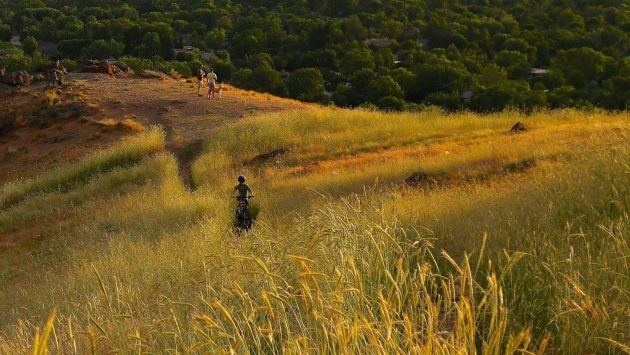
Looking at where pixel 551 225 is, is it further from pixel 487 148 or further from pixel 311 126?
pixel 311 126

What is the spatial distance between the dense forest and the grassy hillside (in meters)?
20.9

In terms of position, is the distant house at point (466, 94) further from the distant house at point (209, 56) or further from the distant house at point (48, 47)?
the distant house at point (48, 47)

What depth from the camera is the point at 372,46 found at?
6100cm

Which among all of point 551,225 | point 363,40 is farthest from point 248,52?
point 551,225

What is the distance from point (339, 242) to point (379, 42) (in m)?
62.2

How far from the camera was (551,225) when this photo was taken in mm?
5566

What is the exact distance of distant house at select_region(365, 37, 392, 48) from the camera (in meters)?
62.3

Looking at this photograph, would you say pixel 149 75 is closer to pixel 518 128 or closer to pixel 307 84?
pixel 307 84

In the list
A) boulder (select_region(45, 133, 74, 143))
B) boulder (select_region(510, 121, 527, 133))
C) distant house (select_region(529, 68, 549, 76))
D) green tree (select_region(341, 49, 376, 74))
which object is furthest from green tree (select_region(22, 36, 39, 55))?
boulder (select_region(510, 121, 527, 133))

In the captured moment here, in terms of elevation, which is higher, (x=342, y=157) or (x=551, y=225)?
(x=551, y=225)

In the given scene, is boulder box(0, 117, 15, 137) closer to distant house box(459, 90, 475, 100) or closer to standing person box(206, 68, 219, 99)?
standing person box(206, 68, 219, 99)

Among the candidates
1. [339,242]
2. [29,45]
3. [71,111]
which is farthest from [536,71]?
[339,242]

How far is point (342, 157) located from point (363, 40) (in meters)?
50.8

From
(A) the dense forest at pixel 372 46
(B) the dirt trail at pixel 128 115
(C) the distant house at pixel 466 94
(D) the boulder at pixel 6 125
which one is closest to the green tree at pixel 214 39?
(A) the dense forest at pixel 372 46
